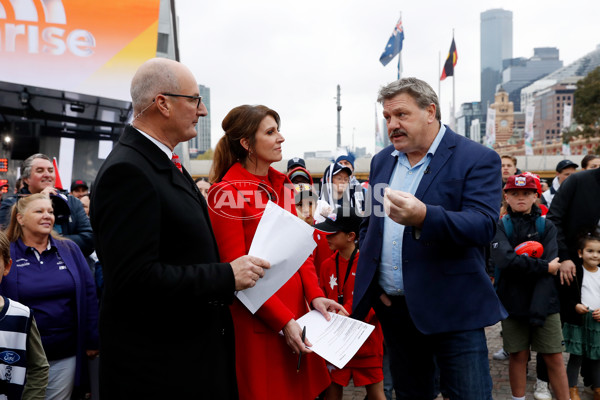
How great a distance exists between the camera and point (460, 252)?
7.99ft

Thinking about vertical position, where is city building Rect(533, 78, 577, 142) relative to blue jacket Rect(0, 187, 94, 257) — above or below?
above

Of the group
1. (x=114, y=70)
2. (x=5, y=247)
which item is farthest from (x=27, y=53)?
(x=5, y=247)

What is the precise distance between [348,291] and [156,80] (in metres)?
2.50

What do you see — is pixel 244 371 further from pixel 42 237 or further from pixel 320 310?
pixel 42 237

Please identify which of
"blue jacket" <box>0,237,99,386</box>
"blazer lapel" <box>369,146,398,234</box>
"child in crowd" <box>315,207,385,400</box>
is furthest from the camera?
"child in crowd" <box>315,207,385,400</box>

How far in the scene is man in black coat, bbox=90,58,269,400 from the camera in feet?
5.53

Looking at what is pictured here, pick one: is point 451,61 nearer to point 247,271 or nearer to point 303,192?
point 303,192

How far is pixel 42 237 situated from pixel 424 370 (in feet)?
9.38

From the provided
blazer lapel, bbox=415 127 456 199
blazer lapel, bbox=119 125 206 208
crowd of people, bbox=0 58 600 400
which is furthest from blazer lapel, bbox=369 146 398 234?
blazer lapel, bbox=119 125 206 208

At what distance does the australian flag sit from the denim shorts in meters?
18.1

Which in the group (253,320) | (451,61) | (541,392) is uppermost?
(451,61)

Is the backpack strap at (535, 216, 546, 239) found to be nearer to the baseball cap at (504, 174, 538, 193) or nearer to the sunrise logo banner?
the baseball cap at (504, 174, 538, 193)

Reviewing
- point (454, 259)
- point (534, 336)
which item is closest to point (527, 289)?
point (534, 336)

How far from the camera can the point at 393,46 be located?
20828 millimetres
